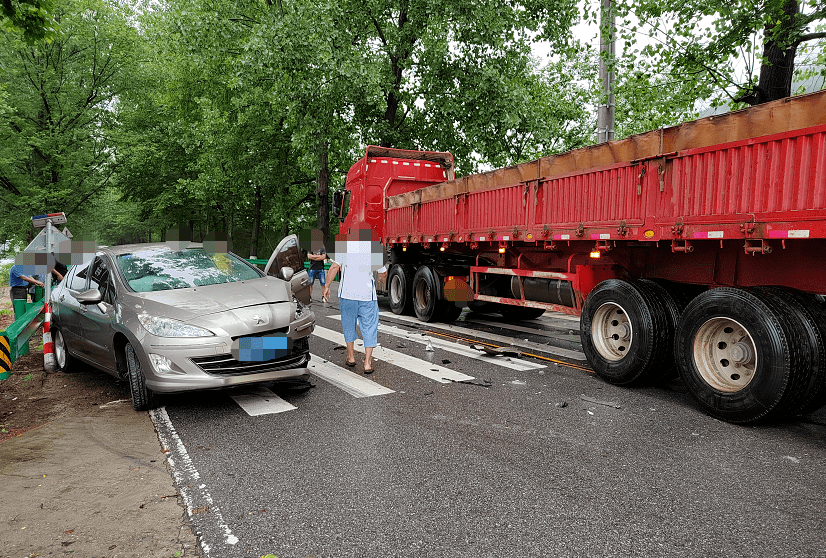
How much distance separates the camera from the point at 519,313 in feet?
36.9

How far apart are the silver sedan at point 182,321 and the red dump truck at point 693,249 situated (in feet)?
5.38

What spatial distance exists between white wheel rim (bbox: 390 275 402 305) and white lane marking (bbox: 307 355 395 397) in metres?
4.99

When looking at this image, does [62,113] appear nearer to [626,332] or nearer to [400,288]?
[400,288]

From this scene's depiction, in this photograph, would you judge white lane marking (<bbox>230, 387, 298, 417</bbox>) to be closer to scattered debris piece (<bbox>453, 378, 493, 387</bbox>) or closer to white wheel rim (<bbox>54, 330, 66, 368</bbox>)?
scattered debris piece (<bbox>453, 378, 493, 387</bbox>)

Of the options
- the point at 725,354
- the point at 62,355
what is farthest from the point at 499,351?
the point at 62,355

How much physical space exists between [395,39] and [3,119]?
15.9 metres

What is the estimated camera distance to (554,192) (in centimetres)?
729

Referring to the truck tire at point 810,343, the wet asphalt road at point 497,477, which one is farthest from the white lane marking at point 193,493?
the truck tire at point 810,343

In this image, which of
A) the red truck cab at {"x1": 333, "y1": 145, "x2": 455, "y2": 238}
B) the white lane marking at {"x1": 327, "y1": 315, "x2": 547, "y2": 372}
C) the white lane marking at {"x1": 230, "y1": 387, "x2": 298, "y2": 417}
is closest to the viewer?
the white lane marking at {"x1": 230, "y1": 387, "x2": 298, "y2": 417}

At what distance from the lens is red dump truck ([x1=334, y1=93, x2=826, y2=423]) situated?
4.38m

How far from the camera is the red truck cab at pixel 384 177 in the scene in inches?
506

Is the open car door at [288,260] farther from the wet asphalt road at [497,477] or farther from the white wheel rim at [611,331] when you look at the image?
the white wheel rim at [611,331]

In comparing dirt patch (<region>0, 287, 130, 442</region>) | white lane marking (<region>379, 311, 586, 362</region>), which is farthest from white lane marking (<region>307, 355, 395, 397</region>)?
white lane marking (<region>379, 311, 586, 362</region>)

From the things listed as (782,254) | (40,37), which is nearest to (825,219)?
(782,254)
